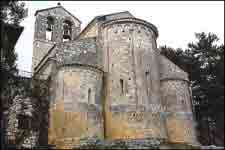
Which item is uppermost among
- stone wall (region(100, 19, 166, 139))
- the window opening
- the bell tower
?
the bell tower

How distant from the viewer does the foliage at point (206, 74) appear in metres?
20.9

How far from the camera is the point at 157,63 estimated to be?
62.4ft

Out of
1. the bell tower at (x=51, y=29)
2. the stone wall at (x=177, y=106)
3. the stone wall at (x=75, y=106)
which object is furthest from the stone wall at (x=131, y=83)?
the bell tower at (x=51, y=29)

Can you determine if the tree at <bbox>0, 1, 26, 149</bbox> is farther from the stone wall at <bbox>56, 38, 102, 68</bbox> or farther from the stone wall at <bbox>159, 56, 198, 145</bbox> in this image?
the stone wall at <bbox>159, 56, 198, 145</bbox>

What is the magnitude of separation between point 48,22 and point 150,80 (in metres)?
13.6

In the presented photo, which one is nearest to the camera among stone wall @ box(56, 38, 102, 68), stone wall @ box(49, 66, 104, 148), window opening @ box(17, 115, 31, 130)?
stone wall @ box(49, 66, 104, 148)

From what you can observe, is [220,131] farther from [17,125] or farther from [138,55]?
[17,125]

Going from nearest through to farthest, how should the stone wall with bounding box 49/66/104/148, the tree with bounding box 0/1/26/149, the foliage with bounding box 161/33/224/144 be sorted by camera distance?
the tree with bounding box 0/1/26/149 < the stone wall with bounding box 49/66/104/148 < the foliage with bounding box 161/33/224/144

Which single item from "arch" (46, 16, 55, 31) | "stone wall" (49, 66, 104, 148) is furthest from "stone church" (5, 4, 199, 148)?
"arch" (46, 16, 55, 31)

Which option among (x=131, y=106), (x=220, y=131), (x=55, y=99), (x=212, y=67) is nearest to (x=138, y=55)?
(x=131, y=106)

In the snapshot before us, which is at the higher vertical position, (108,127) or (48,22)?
(48,22)

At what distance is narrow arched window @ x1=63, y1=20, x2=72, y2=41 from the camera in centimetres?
2708

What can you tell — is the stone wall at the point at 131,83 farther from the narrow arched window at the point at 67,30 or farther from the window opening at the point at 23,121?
the narrow arched window at the point at 67,30

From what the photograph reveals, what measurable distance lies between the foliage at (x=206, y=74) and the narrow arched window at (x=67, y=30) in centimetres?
942
